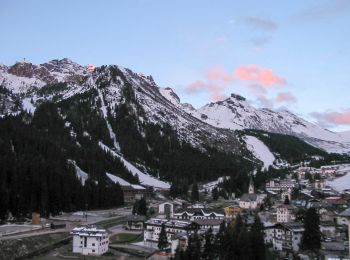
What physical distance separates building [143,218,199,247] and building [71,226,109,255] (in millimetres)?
8396

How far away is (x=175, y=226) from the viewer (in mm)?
81250

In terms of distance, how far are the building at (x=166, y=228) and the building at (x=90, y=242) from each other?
27.5 feet

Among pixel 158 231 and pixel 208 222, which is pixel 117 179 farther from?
pixel 158 231

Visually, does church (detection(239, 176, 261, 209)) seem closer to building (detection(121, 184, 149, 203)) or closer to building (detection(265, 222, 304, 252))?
building (detection(121, 184, 149, 203))

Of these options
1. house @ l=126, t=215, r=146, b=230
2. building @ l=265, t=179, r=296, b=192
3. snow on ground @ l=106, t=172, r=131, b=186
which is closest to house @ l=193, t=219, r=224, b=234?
house @ l=126, t=215, r=146, b=230

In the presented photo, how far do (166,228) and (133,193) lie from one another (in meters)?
74.2

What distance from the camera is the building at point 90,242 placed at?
70.6 m

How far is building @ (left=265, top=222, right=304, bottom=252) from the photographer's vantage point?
239 feet

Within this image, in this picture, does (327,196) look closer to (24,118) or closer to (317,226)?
(317,226)

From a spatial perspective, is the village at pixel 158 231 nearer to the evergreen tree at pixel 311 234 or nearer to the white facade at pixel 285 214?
the white facade at pixel 285 214

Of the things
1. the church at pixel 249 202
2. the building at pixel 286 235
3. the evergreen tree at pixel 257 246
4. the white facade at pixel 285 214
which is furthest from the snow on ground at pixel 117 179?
the evergreen tree at pixel 257 246

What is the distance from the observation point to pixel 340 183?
177125 mm

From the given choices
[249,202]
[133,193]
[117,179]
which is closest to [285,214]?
[249,202]

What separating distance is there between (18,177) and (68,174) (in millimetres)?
22267
